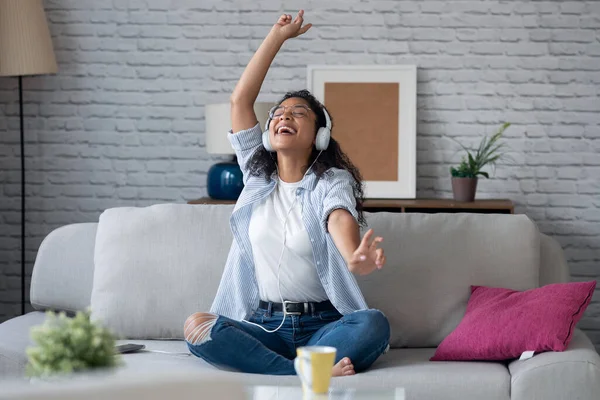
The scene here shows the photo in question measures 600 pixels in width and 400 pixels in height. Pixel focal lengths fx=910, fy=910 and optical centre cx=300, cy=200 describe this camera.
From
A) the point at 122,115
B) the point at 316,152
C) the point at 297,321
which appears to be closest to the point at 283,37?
the point at 316,152

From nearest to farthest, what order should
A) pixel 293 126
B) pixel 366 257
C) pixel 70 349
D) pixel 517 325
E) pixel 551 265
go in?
pixel 70 349
pixel 366 257
pixel 517 325
pixel 293 126
pixel 551 265

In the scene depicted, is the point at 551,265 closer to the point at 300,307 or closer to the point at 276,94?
the point at 300,307

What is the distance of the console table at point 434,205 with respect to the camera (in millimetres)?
4211

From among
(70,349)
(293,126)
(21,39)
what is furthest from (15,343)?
(21,39)

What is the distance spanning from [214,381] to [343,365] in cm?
163

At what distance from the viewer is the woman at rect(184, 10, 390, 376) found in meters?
2.60

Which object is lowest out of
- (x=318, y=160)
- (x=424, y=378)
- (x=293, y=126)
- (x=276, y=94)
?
(x=424, y=378)

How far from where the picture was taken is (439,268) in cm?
298

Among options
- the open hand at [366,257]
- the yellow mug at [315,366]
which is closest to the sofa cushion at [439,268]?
the open hand at [366,257]

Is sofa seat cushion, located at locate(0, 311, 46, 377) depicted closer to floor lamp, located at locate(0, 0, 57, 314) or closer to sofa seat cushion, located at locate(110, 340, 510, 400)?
sofa seat cushion, located at locate(110, 340, 510, 400)

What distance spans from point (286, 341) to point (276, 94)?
6.96 ft

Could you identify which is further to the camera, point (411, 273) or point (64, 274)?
point (64, 274)

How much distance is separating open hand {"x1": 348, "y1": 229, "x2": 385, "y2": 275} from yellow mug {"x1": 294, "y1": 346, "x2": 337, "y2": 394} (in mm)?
393

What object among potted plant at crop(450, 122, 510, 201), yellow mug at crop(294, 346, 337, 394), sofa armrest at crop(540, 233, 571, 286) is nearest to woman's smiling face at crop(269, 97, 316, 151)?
sofa armrest at crop(540, 233, 571, 286)
